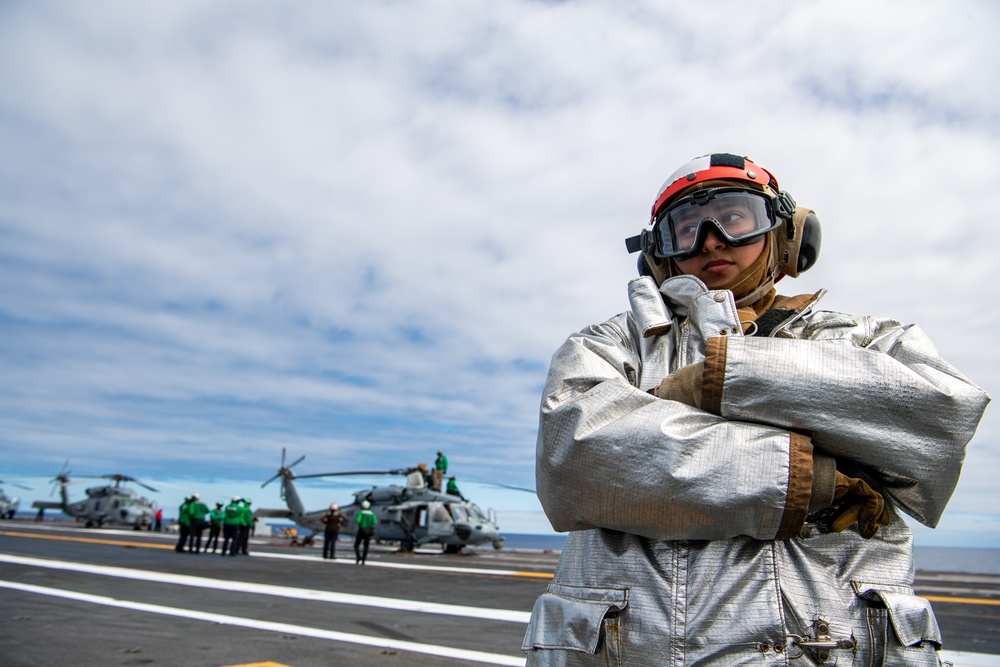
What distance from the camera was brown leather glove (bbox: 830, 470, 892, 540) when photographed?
1.37 m

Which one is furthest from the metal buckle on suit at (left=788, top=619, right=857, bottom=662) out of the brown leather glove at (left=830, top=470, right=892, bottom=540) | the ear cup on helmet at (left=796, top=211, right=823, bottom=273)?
the ear cup on helmet at (left=796, top=211, right=823, bottom=273)

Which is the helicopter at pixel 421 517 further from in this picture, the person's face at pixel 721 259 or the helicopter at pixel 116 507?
the person's face at pixel 721 259

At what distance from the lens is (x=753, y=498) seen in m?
1.32

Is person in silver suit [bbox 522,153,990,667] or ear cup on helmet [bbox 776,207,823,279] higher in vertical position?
ear cup on helmet [bbox 776,207,823,279]

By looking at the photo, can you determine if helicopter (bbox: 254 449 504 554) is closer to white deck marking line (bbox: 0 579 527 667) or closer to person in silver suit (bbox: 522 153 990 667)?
white deck marking line (bbox: 0 579 527 667)

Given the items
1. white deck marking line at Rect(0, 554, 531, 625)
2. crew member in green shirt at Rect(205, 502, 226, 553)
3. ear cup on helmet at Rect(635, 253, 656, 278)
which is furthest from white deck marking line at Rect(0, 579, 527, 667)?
crew member in green shirt at Rect(205, 502, 226, 553)

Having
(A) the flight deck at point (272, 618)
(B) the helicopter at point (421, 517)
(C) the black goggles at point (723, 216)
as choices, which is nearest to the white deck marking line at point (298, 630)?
(A) the flight deck at point (272, 618)

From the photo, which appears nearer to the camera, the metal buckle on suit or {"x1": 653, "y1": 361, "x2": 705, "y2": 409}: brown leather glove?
the metal buckle on suit

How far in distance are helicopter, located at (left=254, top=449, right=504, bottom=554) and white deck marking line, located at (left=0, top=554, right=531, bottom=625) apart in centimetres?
1434

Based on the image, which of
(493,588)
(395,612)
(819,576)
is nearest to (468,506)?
(493,588)

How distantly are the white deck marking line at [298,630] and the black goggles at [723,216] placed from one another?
343cm

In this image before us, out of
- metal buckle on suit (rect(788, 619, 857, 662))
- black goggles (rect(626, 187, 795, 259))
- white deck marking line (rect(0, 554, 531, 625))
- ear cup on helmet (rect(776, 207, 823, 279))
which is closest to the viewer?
metal buckle on suit (rect(788, 619, 857, 662))

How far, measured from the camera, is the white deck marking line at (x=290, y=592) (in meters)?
7.66

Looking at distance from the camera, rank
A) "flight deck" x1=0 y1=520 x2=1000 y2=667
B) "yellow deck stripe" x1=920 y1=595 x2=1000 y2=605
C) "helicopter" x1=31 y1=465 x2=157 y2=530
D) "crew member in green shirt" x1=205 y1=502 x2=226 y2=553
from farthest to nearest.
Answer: "helicopter" x1=31 y1=465 x2=157 y2=530
"crew member in green shirt" x1=205 y1=502 x2=226 y2=553
"yellow deck stripe" x1=920 y1=595 x2=1000 y2=605
"flight deck" x1=0 y1=520 x2=1000 y2=667
